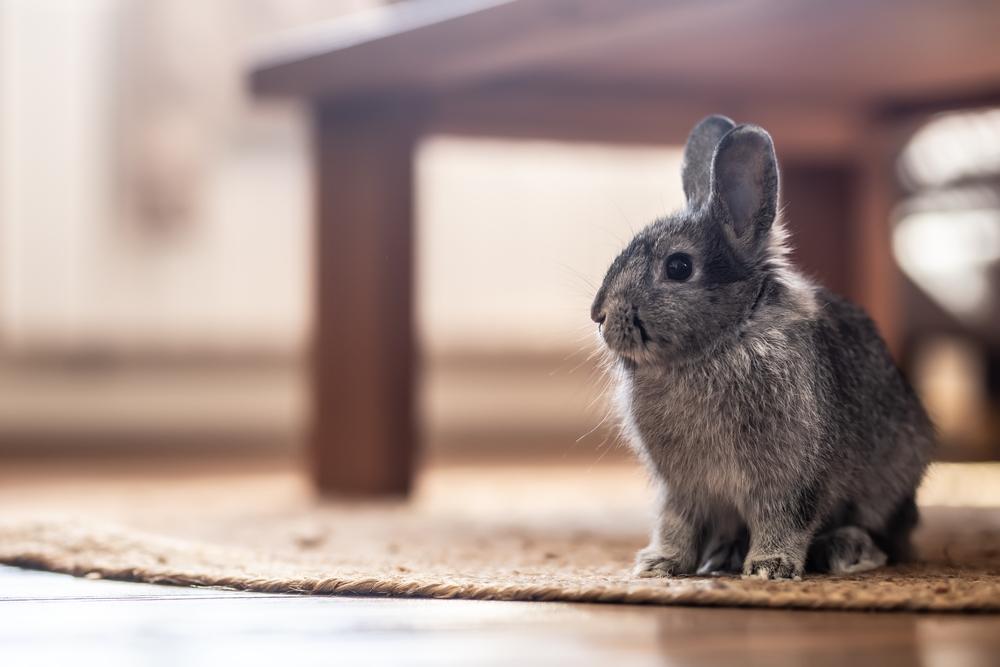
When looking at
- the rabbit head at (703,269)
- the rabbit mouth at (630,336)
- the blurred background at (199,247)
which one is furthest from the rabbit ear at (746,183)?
the blurred background at (199,247)

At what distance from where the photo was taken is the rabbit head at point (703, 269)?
52.4 inches

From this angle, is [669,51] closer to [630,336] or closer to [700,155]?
[700,155]

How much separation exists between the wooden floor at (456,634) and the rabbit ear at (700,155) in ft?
1.87

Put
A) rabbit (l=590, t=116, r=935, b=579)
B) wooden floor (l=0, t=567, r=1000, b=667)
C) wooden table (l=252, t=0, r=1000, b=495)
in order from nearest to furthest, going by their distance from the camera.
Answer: wooden floor (l=0, t=567, r=1000, b=667)
rabbit (l=590, t=116, r=935, b=579)
wooden table (l=252, t=0, r=1000, b=495)

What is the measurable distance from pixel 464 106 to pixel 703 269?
1389mm

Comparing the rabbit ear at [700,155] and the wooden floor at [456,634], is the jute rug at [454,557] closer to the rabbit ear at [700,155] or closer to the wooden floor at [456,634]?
the wooden floor at [456,634]

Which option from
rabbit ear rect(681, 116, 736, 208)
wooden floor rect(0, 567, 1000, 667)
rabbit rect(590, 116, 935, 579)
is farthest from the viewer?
rabbit ear rect(681, 116, 736, 208)

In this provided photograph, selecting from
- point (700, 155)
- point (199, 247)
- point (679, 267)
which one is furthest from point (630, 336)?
point (199, 247)

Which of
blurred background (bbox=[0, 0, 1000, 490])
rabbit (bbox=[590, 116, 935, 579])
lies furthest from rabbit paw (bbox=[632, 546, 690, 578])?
blurred background (bbox=[0, 0, 1000, 490])

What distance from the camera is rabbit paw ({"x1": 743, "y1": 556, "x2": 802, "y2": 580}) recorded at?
1.29 metres

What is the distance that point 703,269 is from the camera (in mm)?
1350

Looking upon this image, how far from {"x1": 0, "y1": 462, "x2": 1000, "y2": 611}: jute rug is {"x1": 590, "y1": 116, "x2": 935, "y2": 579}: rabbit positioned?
7 centimetres

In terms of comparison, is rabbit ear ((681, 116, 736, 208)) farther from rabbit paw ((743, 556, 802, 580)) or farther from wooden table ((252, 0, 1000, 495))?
wooden table ((252, 0, 1000, 495))

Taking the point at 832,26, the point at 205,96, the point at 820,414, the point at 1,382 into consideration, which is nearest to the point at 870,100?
the point at 832,26
